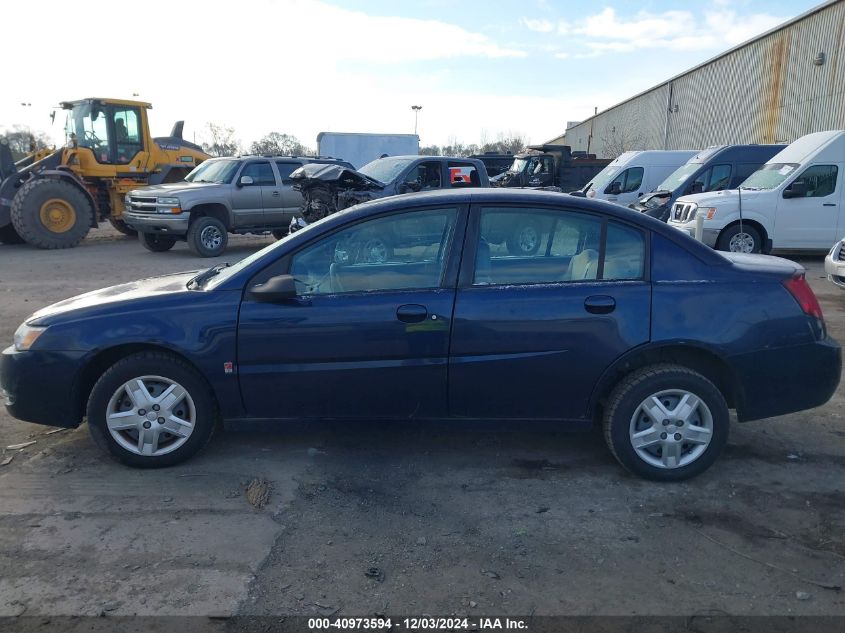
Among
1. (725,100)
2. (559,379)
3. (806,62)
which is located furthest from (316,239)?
(725,100)

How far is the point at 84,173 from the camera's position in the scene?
15.9 m

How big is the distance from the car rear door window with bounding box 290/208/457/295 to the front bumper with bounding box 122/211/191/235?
10429mm

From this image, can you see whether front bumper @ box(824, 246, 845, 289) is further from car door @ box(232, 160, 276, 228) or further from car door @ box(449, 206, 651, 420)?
car door @ box(232, 160, 276, 228)

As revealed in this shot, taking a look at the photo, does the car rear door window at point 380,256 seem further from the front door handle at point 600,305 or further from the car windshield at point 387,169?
the car windshield at point 387,169

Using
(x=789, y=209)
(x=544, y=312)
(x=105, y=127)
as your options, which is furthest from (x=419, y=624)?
(x=105, y=127)

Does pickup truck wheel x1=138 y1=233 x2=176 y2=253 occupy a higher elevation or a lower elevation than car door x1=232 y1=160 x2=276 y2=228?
lower

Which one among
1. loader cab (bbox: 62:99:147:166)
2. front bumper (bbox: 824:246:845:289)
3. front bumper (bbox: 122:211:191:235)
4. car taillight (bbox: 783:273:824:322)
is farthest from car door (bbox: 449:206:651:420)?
loader cab (bbox: 62:99:147:166)

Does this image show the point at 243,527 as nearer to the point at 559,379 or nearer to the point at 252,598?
the point at 252,598

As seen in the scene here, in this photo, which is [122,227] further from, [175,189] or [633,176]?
[633,176]

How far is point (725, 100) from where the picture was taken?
1040 inches

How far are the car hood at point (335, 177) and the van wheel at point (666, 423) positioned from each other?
25.1 ft

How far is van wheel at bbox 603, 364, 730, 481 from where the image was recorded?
12.8 feet

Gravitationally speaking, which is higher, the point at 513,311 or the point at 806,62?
the point at 806,62

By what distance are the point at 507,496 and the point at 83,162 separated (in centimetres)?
1534
